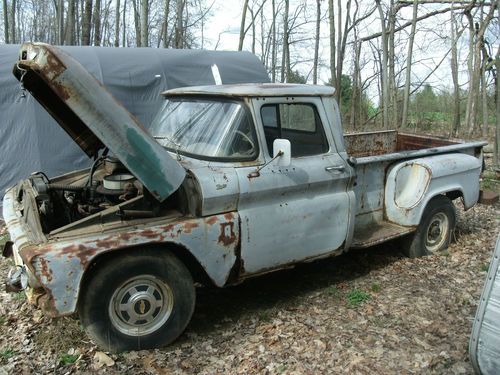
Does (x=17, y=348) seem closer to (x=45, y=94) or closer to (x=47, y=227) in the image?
(x=47, y=227)

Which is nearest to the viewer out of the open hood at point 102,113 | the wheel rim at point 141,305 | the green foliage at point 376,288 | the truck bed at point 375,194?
the open hood at point 102,113

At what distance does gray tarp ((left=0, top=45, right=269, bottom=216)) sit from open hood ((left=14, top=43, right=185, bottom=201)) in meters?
5.19

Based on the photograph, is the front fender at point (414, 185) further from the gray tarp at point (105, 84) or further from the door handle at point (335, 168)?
the gray tarp at point (105, 84)

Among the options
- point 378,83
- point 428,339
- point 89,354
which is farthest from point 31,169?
point 378,83

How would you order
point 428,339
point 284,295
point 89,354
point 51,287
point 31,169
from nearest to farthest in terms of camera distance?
point 51,287
point 89,354
point 428,339
point 284,295
point 31,169

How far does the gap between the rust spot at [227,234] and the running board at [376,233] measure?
1.57 meters

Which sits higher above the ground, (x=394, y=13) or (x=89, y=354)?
(x=394, y=13)

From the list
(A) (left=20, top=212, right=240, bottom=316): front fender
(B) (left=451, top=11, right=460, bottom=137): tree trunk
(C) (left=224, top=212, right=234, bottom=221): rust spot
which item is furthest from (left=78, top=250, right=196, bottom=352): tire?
(B) (left=451, top=11, right=460, bottom=137): tree trunk

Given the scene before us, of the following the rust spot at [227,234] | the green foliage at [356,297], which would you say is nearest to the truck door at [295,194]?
the rust spot at [227,234]

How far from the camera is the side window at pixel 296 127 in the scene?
4348 millimetres

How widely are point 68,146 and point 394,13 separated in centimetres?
1155

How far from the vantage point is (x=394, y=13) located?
50.9 feet

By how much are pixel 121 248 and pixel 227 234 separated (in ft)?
2.88

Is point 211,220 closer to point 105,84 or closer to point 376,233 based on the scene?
point 376,233
